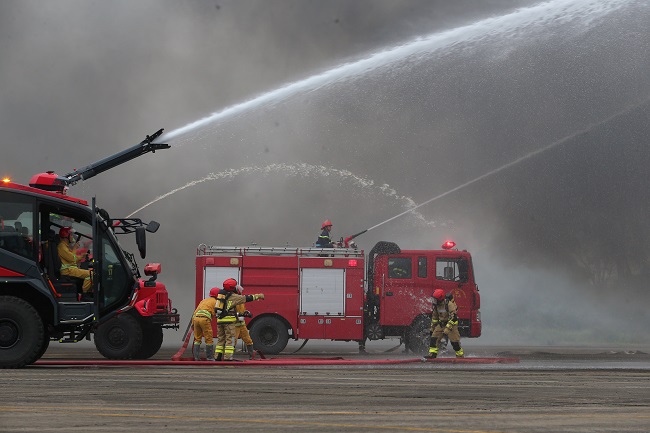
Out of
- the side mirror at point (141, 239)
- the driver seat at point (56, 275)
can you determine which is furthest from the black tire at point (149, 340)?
the side mirror at point (141, 239)

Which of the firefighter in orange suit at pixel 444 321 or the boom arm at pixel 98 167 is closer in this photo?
the boom arm at pixel 98 167

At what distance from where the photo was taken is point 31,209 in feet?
55.8

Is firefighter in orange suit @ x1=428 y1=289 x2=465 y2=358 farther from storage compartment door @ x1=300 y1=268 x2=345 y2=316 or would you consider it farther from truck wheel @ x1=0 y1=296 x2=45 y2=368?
truck wheel @ x1=0 y1=296 x2=45 y2=368

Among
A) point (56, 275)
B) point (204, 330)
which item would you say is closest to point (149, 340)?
point (204, 330)

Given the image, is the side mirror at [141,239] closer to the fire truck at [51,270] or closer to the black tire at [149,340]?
the fire truck at [51,270]

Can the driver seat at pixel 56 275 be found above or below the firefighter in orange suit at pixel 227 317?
above

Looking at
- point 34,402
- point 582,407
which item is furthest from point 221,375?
point 582,407

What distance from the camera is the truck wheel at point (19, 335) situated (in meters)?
16.5

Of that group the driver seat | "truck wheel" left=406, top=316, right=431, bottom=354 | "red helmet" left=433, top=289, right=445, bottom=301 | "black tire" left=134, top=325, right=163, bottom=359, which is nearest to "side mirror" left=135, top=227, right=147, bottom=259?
the driver seat

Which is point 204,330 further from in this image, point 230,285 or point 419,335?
point 419,335

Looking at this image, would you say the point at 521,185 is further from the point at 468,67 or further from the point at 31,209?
the point at 31,209

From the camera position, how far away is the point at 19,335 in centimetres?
1658

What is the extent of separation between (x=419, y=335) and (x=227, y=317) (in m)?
6.22

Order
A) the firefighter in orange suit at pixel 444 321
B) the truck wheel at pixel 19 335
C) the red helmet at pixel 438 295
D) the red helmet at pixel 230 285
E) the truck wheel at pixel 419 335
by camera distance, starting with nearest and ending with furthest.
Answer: the truck wheel at pixel 19 335 → the red helmet at pixel 230 285 → the firefighter in orange suit at pixel 444 321 → the red helmet at pixel 438 295 → the truck wheel at pixel 419 335
